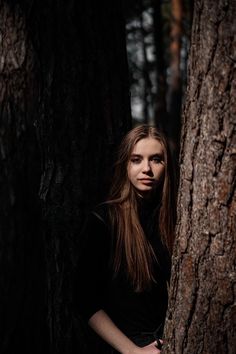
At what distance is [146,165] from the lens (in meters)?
2.84

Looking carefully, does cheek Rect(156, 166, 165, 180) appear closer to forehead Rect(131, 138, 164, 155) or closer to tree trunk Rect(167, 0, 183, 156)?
forehead Rect(131, 138, 164, 155)

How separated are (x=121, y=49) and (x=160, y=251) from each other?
5.46 feet

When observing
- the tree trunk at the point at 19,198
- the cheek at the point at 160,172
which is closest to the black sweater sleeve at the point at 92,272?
the cheek at the point at 160,172

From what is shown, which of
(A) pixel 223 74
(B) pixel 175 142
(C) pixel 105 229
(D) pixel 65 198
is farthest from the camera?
(B) pixel 175 142

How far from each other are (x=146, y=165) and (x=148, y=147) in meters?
0.12

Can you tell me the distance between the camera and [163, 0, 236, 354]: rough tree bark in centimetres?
197

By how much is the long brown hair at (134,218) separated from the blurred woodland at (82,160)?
0.54 m

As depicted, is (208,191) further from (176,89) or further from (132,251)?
(176,89)

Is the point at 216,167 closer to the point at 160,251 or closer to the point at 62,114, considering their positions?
the point at 160,251

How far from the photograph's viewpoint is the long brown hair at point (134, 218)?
111 inches

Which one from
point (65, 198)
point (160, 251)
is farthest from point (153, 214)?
point (65, 198)

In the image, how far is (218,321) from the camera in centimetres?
209

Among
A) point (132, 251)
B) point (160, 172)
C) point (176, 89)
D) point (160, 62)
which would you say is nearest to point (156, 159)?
point (160, 172)

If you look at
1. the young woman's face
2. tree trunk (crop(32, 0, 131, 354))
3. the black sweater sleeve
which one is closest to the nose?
the young woman's face
